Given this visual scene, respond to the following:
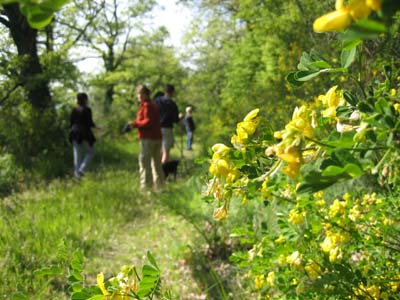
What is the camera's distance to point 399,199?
1.23m

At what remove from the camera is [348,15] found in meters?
0.37

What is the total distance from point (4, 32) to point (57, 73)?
1168mm


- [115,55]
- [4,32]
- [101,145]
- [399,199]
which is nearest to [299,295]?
[399,199]

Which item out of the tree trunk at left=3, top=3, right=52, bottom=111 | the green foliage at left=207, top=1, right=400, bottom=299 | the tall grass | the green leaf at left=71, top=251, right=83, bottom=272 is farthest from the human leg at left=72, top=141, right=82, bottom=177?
the green leaf at left=71, top=251, right=83, bottom=272

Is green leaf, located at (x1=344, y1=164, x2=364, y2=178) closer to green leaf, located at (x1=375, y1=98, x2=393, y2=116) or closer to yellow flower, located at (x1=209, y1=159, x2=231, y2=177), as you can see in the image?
green leaf, located at (x1=375, y1=98, x2=393, y2=116)

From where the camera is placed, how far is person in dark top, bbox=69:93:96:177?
611 cm

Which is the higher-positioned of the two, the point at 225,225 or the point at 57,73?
the point at 57,73

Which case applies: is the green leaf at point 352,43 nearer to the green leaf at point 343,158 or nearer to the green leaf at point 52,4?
the green leaf at point 343,158

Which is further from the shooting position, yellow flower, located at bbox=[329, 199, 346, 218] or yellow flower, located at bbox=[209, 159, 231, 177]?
yellow flower, located at bbox=[329, 199, 346, 218]

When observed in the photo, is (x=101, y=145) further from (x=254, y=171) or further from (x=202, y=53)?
(x=202, y=53)

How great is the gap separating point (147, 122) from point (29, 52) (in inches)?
162

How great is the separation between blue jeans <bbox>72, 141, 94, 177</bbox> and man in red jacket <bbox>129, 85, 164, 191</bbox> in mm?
1266

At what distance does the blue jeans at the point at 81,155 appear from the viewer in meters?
6.21

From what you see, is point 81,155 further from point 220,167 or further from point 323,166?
point 323,166
